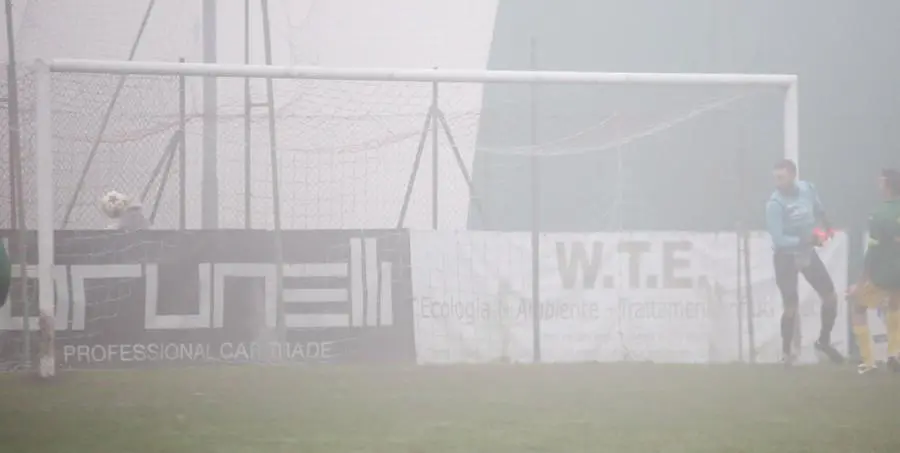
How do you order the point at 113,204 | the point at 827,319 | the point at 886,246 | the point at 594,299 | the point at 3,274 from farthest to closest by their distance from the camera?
the point at 594,299 < the point at 827,319 < the point at 113,204 < the point at 886,246 < the point at 3,274

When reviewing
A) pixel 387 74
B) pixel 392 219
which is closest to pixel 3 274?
pixel 387 74

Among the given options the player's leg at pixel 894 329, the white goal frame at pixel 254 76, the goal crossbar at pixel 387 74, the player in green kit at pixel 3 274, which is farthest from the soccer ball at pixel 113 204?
the player's leg at pixel 894 329

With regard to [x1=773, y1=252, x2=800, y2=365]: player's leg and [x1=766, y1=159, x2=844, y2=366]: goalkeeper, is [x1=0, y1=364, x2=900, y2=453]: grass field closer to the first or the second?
[x1=773, y1=252, x2=800, y2=365]: player's leg

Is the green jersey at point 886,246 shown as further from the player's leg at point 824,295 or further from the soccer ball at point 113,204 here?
the soccer ball at point 113,204

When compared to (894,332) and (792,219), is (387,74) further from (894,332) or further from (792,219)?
(894,332)

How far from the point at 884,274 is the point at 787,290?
0.87m

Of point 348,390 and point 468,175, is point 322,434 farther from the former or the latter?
point 468,175

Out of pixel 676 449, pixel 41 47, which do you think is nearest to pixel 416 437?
pixel 676 449

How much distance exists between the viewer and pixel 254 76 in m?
12.0

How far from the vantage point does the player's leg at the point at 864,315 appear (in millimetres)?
12016

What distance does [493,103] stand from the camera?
43.6 feet

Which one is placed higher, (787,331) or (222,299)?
(222,299)

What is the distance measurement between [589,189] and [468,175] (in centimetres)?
133

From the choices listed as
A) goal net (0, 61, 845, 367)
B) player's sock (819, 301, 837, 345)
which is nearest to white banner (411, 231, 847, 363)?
goal net (0, 61, 845, 367)
